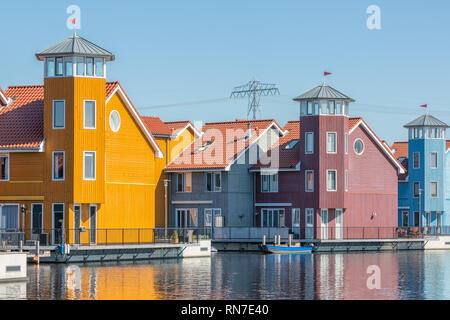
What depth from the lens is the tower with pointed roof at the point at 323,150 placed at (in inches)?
3199

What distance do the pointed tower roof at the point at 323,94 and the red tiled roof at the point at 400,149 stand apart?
23.5 m

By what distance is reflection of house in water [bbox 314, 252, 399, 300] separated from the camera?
1731 inches

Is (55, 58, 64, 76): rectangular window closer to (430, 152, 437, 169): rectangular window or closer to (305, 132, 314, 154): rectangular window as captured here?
(305, 132, 314, 154): rectangular window

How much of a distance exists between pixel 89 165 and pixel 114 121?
18.9 feet

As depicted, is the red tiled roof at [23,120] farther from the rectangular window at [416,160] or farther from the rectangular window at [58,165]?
the rectangular window at [416,160]

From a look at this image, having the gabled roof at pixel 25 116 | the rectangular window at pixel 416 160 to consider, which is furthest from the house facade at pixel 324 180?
the gabled roof at pixel 25 116

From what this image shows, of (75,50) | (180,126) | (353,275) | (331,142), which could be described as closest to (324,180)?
(331,142)

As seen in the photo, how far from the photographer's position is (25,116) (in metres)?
67.1

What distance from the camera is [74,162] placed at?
6384 centimetres

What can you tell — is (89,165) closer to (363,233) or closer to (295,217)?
(295,217)

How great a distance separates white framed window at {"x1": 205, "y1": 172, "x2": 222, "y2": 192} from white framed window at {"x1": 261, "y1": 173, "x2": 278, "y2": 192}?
4190mm

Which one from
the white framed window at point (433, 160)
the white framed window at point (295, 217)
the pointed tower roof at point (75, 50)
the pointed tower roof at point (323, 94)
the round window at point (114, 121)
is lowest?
the white framed window at point (295, 217)

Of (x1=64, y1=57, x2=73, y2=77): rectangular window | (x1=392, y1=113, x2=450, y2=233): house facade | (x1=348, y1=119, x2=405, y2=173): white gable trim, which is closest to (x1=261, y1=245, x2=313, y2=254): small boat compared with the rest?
(x1=348, y1=119, x2=405, y2=173): white gable trim

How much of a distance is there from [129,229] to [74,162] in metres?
6.27
